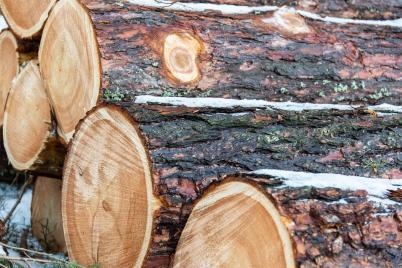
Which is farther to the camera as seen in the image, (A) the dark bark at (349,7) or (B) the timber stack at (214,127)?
(A) the dark bark at (349,7)

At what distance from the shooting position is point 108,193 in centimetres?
250

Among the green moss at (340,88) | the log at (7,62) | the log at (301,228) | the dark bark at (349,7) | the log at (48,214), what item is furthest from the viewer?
the log at (48,214)

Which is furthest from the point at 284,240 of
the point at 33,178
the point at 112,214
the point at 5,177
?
the point at 5,177

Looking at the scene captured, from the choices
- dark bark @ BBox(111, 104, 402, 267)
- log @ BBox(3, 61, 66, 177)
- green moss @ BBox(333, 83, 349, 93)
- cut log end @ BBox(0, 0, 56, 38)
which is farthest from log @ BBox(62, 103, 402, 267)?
cut log end @ BBox(0, 0, 56, 38)

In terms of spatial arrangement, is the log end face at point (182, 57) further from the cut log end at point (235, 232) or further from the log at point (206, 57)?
the cut log end at point (235, 232)

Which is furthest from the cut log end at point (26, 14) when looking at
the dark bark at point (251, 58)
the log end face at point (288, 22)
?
the log end face at point (288, 22)

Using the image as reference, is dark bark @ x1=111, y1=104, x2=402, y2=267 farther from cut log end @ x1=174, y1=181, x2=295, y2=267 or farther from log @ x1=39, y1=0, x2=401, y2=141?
log @ x1=39, y1=0, x2=401, y2=141

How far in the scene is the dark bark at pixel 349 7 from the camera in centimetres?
326

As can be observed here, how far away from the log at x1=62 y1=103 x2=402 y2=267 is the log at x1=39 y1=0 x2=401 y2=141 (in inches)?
7.6

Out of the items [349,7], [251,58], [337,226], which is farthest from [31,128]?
[337,226]

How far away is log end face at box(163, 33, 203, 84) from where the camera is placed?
8.95 ft

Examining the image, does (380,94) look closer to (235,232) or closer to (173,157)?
(173,157)

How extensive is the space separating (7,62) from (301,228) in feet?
7.60

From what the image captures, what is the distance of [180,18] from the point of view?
9.34 feet
